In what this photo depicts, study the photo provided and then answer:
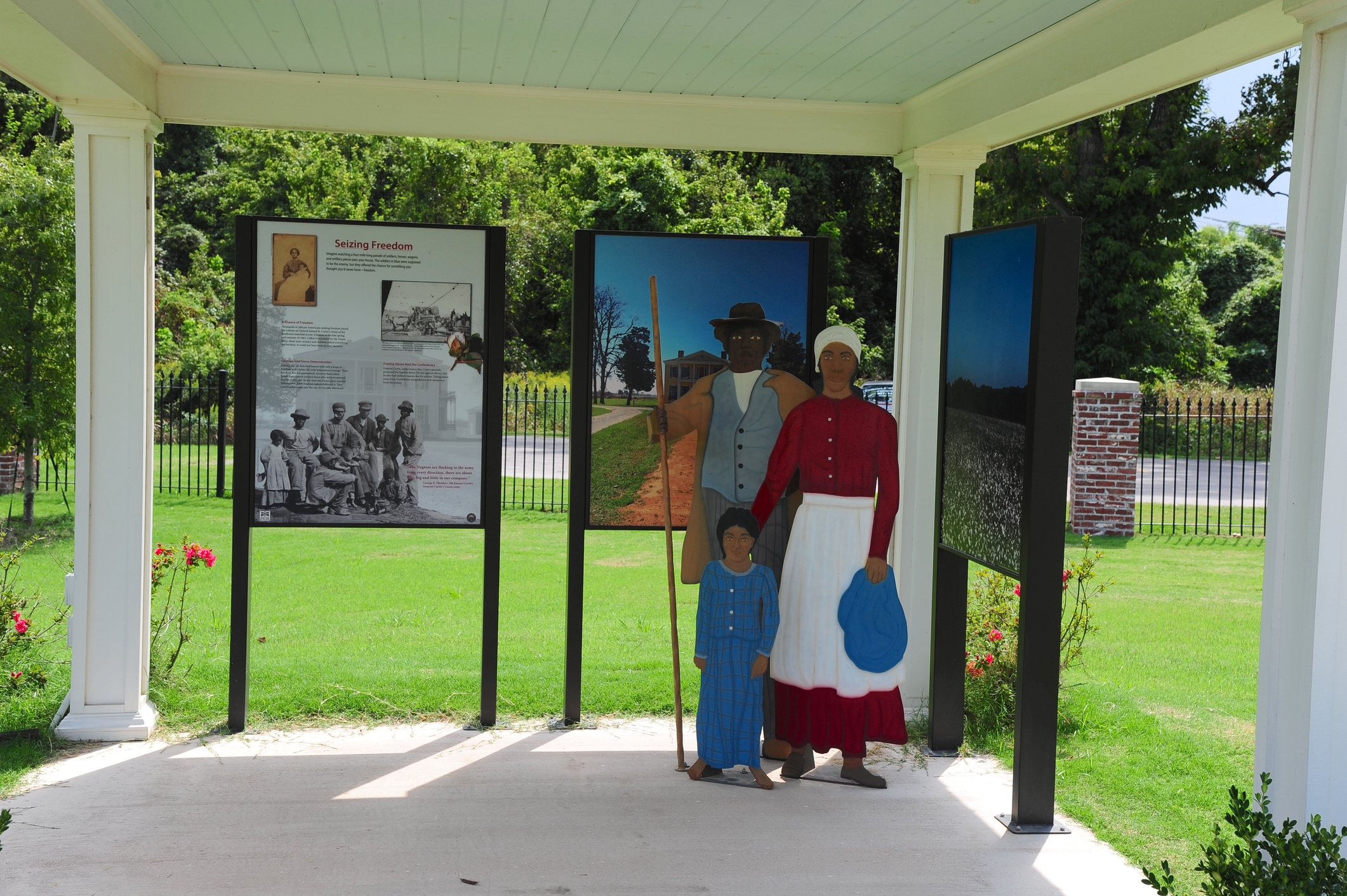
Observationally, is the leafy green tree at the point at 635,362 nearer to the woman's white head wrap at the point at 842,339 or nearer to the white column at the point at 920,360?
the woman's white head wrap at the point at 842,339

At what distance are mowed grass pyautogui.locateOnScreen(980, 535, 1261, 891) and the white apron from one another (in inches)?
44.5

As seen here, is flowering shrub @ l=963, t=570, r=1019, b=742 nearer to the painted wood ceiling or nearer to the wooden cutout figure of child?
the wooden cutout figure of child

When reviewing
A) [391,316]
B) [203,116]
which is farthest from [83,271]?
→ [391,316]

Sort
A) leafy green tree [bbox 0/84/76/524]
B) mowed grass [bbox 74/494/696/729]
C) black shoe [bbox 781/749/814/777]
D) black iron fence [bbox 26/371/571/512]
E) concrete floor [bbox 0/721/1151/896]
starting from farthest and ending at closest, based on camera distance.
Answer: black iron fence [bbox 26/371/571/512] < leafy green tree [bbox 0/84/76/524] < mowed grass [bbox 74/494/696/729] < black shoe [bbox 781/749/814/777] < concrete floor [bbox 0/721/1151/896]

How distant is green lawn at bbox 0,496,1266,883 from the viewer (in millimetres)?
5762

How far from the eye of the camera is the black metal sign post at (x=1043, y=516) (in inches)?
180

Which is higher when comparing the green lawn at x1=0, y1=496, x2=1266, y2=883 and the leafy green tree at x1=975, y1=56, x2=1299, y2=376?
the leafy green tree at x1=975, y1=56, x2=1299, y2=376

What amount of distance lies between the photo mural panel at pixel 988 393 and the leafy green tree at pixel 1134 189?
60.7 feet

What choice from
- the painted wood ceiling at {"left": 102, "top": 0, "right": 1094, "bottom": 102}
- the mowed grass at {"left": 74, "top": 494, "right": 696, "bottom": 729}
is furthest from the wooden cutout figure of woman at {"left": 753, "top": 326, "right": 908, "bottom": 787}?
the mowed grass at {"left": 74, "top": 494, "right": 696, "bottom": 729}

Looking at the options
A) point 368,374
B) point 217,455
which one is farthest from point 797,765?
point 217,455

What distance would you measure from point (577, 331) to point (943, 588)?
7.59 ft

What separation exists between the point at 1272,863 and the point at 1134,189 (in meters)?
22.1

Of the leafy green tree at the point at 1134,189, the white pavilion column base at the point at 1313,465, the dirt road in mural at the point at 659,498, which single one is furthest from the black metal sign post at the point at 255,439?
the leafy green tree at the point at 1134,189

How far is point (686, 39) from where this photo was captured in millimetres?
5008
